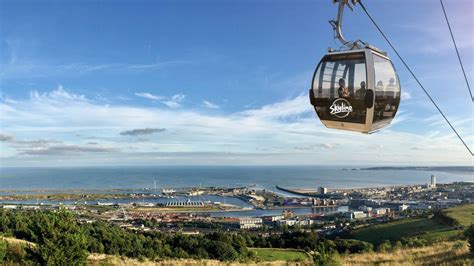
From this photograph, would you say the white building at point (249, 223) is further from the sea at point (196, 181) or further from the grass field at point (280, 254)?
the sea at point (196, 181)

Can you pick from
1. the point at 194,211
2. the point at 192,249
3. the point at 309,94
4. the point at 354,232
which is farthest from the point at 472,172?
the point at 309,94

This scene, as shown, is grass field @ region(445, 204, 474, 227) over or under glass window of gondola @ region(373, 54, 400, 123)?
under

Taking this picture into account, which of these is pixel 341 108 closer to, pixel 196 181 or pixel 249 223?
pixel 249 223

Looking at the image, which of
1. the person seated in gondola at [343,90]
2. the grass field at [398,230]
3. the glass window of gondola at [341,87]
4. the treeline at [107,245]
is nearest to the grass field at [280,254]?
the treeline at [107,245]

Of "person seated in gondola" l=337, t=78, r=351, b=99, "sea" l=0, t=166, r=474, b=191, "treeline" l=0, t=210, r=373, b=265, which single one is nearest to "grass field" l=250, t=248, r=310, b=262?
"treeline" l=0, t=210, r=373, b=265

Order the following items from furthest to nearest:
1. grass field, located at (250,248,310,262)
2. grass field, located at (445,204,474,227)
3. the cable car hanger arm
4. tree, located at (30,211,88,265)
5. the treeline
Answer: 1. grass field, located at (445,204,474,227)
2. grass field, located at (250,248,310,262)
3. the treeline
4. tree, located at (30,211,88,265)
5. the cable car hanger arm

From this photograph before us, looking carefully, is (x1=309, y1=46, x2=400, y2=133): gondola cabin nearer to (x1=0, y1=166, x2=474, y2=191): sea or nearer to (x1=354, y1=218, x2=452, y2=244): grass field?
(x1=354, y1=218, x2=452, y2=244): grass field

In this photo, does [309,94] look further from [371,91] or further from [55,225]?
[55,225]
